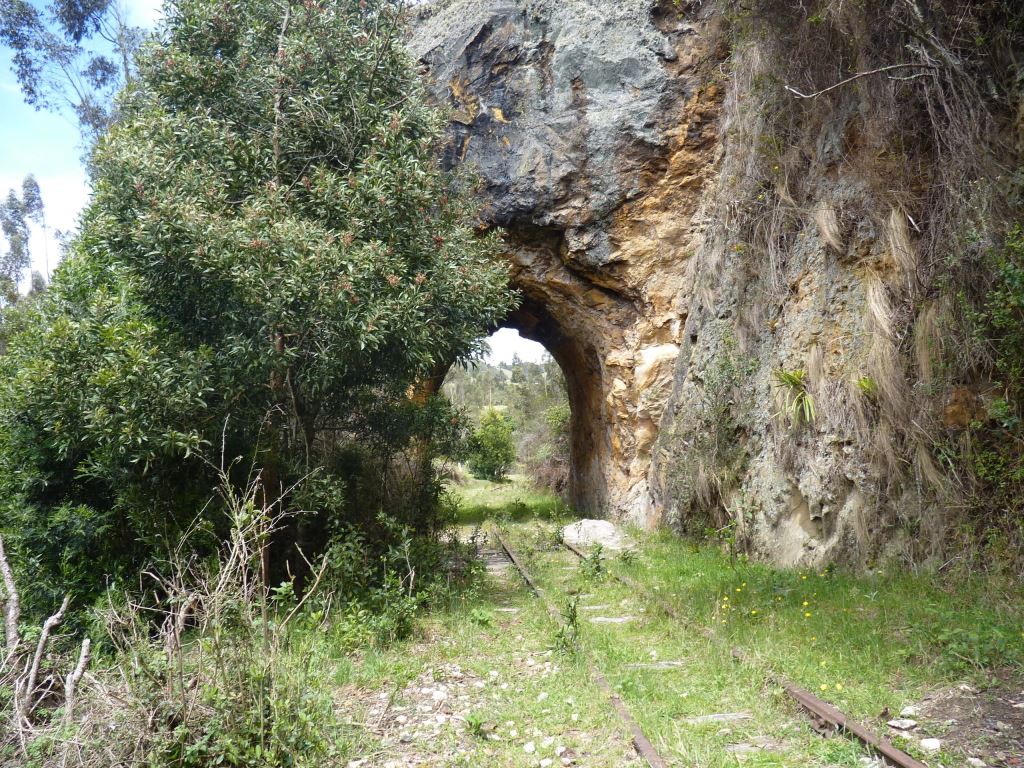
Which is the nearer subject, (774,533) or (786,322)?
(774,533)

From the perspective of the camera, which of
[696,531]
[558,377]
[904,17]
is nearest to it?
[904,17]

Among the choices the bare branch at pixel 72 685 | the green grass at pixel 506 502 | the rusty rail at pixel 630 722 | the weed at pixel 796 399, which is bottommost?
the green grass at pixel 506 502

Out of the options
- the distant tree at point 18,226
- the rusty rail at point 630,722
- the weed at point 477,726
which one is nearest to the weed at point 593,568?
the rusty rail at point 630,722

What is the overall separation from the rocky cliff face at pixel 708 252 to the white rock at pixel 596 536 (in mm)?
738

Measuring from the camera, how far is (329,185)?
26.2 ft

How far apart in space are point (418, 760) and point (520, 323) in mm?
14866

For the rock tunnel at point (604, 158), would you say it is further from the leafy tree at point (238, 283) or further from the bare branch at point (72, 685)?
the bare branch at point (72, 685)

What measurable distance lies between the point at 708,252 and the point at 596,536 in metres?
5.29

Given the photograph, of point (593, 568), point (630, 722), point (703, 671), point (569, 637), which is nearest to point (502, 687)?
point (569, 637)

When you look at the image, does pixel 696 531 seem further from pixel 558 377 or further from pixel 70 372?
pixel 558 377

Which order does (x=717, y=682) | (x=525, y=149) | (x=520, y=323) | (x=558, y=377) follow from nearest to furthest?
(x=717, y=682) < (x=525, y=149) < (x=520, y=323) < (x=558, y=377)

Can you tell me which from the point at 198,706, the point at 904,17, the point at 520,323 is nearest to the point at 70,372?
the point at 198,706

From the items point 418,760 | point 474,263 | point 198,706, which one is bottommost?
point 418,760

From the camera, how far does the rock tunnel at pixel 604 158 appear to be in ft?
47.0
